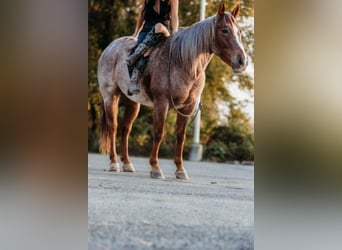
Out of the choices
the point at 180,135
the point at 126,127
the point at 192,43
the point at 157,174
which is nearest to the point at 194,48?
the point at 192,43

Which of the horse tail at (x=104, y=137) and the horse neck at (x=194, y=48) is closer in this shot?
the horse neck at (x=194, y=48)

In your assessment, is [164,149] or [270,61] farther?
[164,149]

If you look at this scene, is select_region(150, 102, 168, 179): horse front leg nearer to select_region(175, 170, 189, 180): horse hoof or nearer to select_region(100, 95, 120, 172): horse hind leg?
select_region(175, 170, 189, 180): horse hoof

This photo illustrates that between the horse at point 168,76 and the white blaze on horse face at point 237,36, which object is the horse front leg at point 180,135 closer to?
the horse at point 168,76

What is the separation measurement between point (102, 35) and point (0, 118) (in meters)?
1.08

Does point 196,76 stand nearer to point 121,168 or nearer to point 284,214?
point 121,168

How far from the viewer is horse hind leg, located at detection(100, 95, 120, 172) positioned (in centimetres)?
449

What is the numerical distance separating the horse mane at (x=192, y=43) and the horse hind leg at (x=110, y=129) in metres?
0.66

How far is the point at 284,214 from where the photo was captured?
13.4ft

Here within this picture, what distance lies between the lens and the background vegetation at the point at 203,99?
4242 millimetres

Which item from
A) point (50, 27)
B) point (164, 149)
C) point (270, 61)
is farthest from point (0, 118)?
point (270, 61)

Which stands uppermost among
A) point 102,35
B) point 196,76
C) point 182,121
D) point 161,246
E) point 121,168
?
point 102,35

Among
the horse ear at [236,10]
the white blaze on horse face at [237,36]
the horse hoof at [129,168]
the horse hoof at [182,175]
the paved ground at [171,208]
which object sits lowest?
the paved ground at [171,208]

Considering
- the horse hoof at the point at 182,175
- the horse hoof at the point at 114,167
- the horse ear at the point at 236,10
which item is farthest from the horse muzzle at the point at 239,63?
the horse hoof at the point at 114,167
